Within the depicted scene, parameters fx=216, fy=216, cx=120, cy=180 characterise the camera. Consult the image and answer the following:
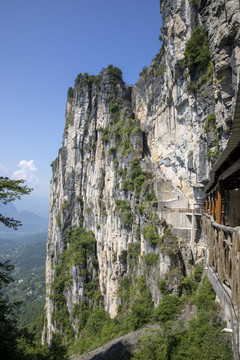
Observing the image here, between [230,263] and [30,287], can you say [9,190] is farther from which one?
[30,287]

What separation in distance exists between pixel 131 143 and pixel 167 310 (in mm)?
20204

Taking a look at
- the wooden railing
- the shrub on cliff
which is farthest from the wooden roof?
the shrub on cliff

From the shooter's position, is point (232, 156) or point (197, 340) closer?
point (232, 156)

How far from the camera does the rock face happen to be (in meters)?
13.0

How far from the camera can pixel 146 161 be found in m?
26.8

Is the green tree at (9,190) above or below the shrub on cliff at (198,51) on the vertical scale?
below

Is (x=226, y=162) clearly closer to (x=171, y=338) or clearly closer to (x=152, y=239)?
(x=171, y=338)

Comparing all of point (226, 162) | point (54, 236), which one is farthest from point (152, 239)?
point (54, 236)

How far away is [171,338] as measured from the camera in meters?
10.3

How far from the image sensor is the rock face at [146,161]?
1296 cm

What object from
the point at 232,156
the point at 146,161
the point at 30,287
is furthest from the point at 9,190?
the point at 30,287

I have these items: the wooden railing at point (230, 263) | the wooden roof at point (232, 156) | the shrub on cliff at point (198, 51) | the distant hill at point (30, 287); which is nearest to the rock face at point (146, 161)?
the shrub on cliff at point (198, 51)

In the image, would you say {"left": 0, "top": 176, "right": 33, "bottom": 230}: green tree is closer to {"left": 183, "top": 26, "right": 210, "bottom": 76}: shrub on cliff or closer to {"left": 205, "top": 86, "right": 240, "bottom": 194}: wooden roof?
{"left": 205, "top": 86, "right": 240, "bottom": 194}: wooden roof

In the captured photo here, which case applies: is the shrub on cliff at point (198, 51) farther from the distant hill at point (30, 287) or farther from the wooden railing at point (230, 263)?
→ the distant hill at point (30, 287)
